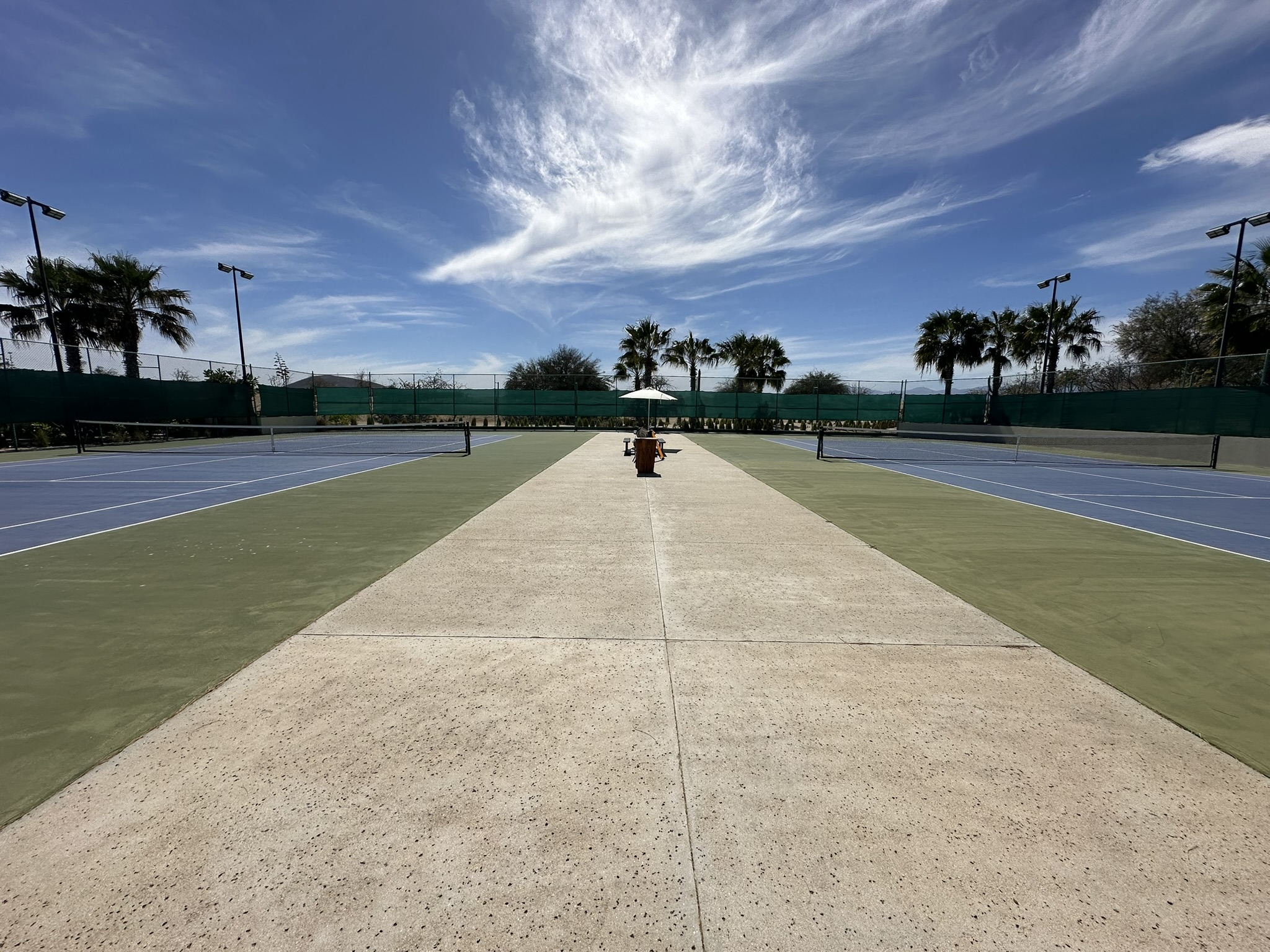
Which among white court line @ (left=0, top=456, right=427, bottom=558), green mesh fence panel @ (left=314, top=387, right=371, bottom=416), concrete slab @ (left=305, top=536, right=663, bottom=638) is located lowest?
concrete slab @ (left=305, top=536, right=663, bottom=638)

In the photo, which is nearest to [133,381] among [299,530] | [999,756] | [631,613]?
[299,530]

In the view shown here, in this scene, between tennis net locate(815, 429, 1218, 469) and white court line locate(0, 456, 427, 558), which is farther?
tennis net locate(815, 429, 1218, 469)

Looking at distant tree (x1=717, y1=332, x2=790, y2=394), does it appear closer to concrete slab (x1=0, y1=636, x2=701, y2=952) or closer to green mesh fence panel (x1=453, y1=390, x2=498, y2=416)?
green mesh fence panel (x1=453, y1=390, x2=498, y2=416)

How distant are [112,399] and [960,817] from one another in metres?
30.0

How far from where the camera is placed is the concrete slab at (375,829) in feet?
5.61

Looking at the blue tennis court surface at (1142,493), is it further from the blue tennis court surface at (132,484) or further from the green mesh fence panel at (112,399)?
the green mesh fence panel at (112,399)

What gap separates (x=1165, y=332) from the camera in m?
37.0

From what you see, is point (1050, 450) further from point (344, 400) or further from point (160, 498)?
point (344, 400)

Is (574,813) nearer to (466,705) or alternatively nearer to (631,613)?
(466,705)

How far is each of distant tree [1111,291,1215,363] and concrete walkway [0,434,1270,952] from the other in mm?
44241

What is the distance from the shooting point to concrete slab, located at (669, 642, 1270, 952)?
1.74m

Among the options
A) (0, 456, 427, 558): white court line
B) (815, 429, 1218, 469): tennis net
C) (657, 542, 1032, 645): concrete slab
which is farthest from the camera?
(815, 429, 1218, 469): tennis net

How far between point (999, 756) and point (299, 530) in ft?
24.9

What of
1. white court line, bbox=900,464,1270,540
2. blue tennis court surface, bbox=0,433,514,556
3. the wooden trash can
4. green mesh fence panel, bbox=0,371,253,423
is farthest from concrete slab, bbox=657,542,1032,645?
green mesh fence panel, bbox=0,371,253,423
